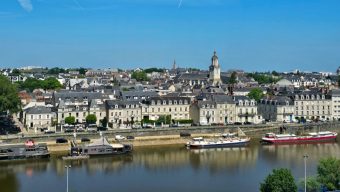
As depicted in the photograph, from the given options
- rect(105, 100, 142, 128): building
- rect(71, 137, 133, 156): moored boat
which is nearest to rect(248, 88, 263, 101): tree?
rect(105, 100, 142, 128): building

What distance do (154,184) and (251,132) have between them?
16930 millimetres

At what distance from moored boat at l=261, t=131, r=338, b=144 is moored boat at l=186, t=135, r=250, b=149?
6.45 feet

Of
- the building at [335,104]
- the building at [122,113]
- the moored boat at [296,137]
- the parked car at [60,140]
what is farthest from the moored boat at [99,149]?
the building at [335,104]

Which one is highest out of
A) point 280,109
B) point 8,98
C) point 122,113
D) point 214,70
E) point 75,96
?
point 214,70

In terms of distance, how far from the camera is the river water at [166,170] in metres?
24.2

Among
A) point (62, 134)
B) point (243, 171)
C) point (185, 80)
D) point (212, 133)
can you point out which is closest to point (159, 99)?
point (212, 133)

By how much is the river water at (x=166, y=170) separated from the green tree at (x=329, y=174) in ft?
13.3

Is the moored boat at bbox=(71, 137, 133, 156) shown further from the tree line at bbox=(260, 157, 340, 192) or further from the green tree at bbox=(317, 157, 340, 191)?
the green tree at bbox=(317, 157, 340, 191)

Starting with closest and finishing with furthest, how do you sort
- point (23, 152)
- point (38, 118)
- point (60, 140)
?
point (23, 152) → point (60, 140) → point (38, 118)

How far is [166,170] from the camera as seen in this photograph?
28.1 m

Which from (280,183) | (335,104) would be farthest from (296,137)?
(280,183)

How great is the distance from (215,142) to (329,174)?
16.3 m

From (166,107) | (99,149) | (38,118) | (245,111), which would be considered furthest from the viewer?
(245,111)

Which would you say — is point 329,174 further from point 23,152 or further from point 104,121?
point 104,121
